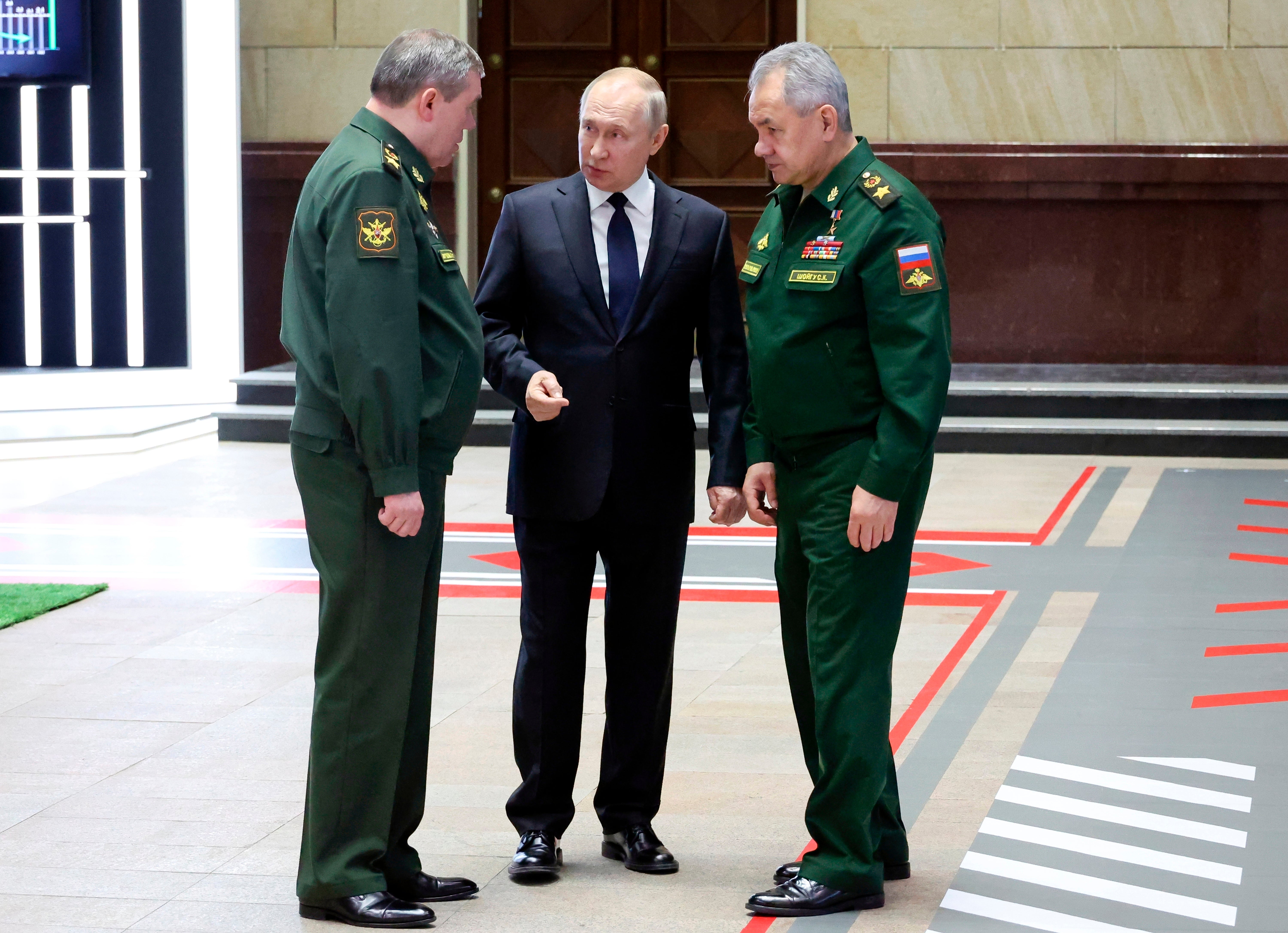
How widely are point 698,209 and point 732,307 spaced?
24 cm

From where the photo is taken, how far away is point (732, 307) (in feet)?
13.3

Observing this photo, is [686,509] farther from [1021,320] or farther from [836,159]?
[1021,320]

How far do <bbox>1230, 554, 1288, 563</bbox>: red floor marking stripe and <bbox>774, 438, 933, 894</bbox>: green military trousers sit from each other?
432 cm

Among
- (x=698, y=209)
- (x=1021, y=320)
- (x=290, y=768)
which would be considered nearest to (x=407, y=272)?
(x=698, y=209)

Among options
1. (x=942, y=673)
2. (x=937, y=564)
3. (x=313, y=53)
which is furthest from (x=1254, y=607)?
(x=313, y=53)

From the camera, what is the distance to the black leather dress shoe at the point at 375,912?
3.56 metres

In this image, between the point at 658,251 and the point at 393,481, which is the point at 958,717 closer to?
the point at 658,251

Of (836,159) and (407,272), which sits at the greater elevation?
(836,159)

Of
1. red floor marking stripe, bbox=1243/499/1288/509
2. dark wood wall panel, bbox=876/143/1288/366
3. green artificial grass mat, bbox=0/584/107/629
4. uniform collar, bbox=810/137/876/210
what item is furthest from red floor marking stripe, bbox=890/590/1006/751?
dark wood wall panel, bbox=876/143/1288/366

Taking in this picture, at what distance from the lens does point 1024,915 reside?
144 inches

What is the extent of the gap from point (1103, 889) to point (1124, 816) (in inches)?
20.5

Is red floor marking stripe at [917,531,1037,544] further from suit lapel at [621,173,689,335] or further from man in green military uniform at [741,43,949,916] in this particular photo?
man in green military uniform at [741,43,949,916]

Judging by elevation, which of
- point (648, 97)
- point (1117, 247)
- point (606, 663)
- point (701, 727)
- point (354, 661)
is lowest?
point (701, 727)

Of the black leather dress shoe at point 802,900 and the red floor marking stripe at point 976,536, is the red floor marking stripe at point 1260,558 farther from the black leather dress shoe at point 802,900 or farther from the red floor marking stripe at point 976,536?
the black leather dress shoe at point 802,900
